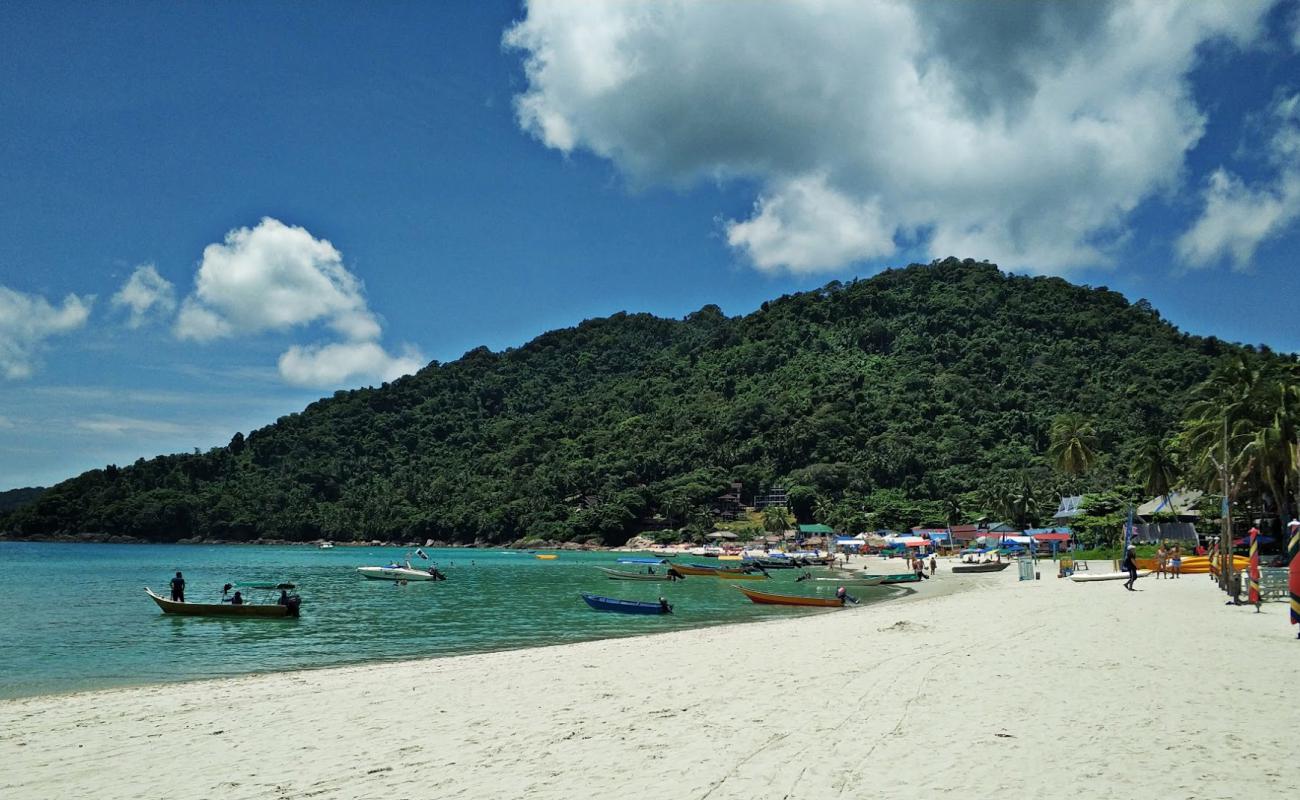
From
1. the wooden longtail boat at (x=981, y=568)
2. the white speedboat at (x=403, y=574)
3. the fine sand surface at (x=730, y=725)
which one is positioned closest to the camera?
the fine sand surface at (x=730, y=725)

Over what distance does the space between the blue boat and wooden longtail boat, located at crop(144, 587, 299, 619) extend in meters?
11.9

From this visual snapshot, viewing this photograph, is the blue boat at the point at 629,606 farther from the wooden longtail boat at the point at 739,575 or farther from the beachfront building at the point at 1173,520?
the beachfront building at the point at 1173,520

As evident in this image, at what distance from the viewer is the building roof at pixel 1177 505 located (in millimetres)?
50781

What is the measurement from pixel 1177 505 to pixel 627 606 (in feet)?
126

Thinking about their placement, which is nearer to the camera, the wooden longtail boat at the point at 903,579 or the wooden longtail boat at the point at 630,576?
the wooden longtail boat at the point at 903,579

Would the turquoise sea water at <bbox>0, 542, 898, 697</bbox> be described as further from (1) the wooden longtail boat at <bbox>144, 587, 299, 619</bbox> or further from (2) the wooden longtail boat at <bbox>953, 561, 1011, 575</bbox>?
(2) the wooden longtail boat at <bbox>953, 561, 1011, 575</bbox>

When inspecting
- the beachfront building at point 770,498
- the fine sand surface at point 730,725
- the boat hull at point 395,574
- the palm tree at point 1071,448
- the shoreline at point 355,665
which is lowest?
the boat hull at point 395,574

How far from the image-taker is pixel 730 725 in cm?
1051

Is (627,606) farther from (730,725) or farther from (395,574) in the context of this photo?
(395,574)

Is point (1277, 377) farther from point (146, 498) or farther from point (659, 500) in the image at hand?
point (146, 498)

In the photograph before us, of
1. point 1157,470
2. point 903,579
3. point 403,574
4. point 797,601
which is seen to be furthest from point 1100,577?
point 403,574

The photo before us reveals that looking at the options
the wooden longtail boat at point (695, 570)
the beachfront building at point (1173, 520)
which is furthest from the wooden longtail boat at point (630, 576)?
the beachfront building at point (1173, 520)

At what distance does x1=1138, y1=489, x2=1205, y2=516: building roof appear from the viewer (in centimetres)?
5078

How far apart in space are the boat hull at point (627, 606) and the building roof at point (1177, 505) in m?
35.3
